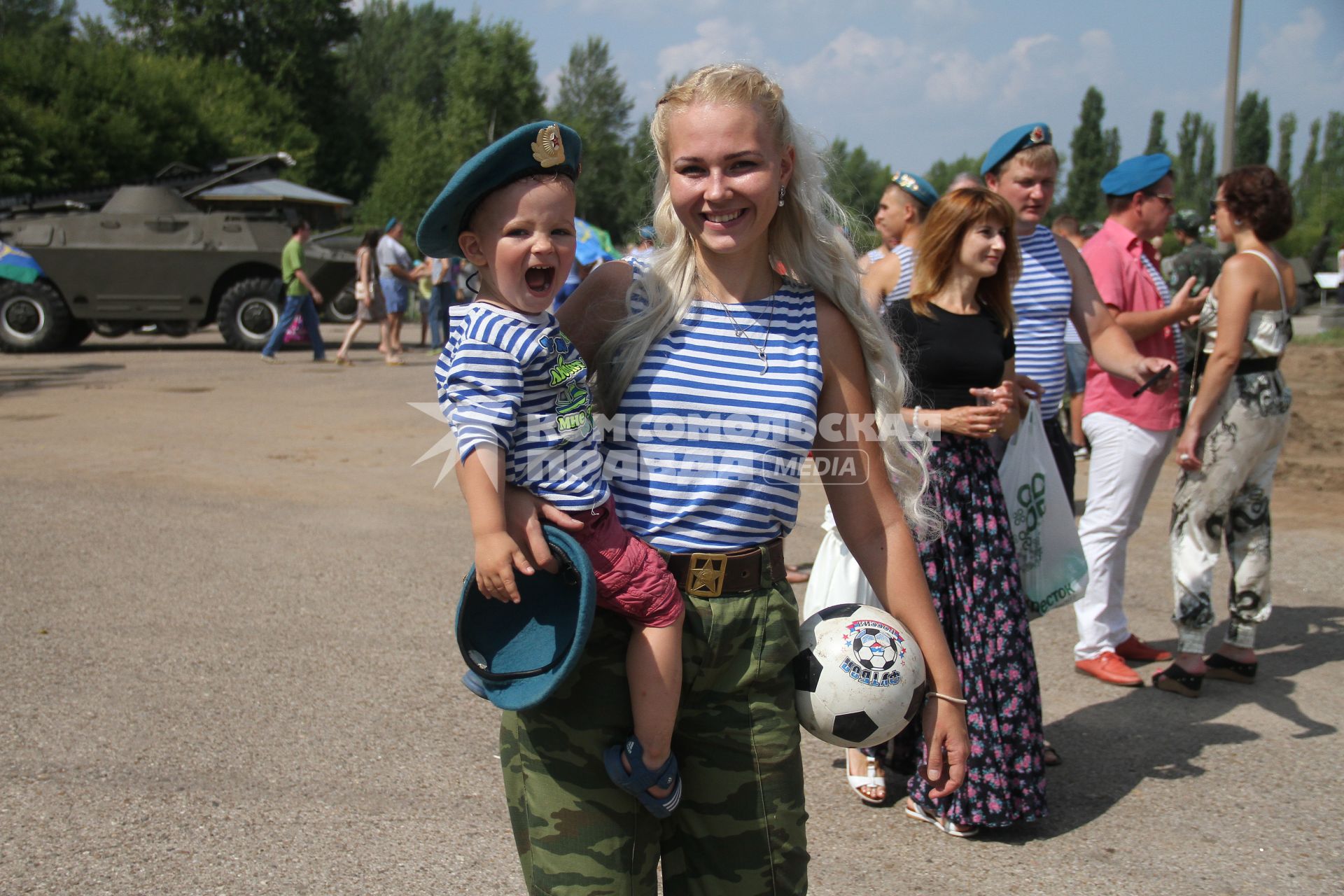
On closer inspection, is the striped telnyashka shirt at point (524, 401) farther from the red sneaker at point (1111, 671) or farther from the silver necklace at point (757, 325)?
the red sneaker at point (1111, 671)

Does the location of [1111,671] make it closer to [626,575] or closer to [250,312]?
[626,575]

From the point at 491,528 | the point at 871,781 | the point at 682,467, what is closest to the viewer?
the point at 491,528

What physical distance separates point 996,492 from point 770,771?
6.38ft

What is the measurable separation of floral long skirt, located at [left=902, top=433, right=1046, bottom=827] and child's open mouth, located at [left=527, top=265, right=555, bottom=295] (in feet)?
6.47

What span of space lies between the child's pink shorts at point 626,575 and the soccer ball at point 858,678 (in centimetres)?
34

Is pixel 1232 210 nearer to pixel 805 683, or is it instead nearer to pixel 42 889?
pixel 805 683

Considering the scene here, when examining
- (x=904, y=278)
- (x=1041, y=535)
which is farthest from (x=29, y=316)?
(x=1041, y=535)

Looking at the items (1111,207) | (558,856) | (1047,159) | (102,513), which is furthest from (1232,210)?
(102,513)

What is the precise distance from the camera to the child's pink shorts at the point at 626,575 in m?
1.84

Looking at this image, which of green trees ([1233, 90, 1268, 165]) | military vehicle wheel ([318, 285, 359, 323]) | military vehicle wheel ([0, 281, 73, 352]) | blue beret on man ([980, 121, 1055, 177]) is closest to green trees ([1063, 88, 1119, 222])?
green trees ([1233, 90, 1268, 165])

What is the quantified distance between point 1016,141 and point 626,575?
3.14 m

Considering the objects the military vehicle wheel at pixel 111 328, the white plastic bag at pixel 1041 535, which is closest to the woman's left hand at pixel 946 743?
the white plastic bag at pixel 1041 535

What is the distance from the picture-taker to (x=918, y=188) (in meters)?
5.16

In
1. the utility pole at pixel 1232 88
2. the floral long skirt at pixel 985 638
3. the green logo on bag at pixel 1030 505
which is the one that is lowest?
the floral long skirt at pixel 985 638
